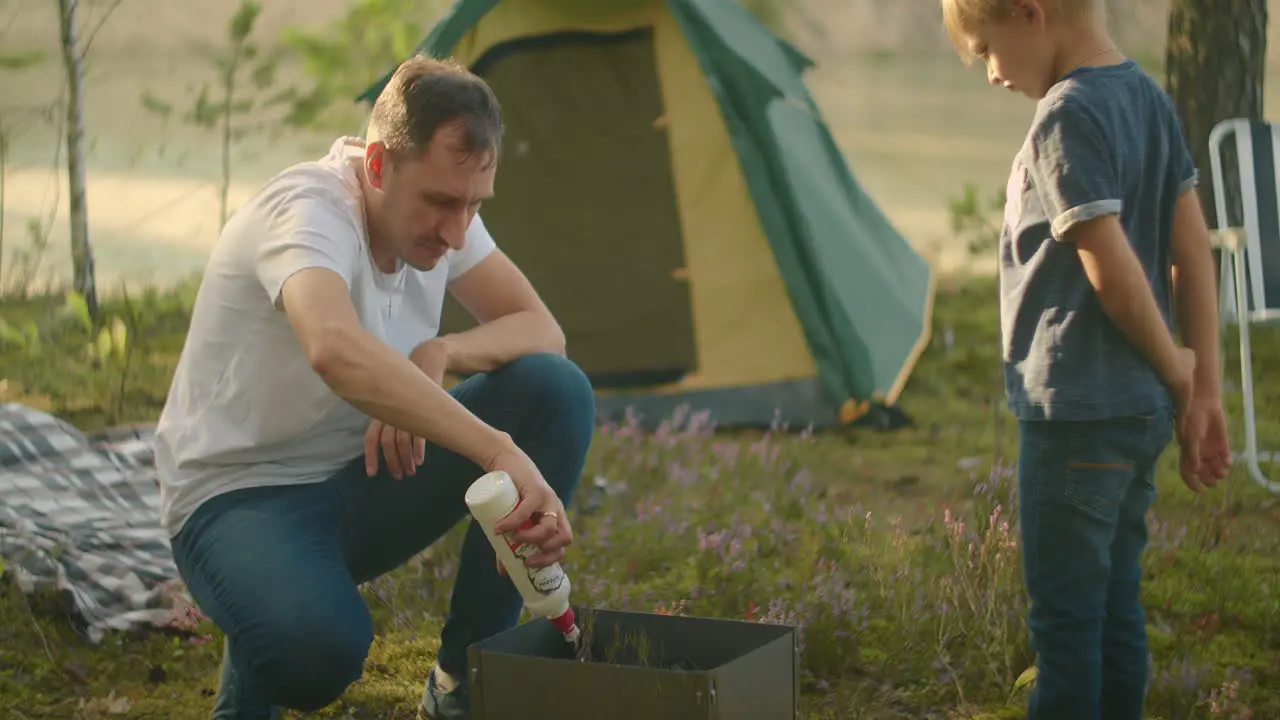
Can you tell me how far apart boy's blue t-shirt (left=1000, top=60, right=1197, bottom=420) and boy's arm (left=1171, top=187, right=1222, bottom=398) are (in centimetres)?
2

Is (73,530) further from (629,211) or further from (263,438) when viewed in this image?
(629,211)

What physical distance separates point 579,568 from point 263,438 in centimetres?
132

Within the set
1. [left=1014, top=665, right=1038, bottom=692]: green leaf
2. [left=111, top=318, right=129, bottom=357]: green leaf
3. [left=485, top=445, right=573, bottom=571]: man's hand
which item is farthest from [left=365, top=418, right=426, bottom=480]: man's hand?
[left=111, top=318, right=129, bottom=357]: green leaf

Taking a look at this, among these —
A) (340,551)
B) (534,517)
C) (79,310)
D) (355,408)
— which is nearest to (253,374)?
(355,408)

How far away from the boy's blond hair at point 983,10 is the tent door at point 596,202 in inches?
129

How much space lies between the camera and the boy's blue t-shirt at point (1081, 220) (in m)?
2.19

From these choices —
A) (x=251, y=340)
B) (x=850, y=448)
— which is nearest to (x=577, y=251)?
(x=850, y=448)

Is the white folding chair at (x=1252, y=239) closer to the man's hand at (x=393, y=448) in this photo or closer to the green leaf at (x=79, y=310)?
the man's hand at (x=393, y=448)

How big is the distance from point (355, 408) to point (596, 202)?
3.29 meters

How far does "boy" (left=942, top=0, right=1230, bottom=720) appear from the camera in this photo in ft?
7.20

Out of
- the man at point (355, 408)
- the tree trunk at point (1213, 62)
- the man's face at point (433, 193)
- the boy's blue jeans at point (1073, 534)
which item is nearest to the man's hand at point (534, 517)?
the man at point (355, 408)

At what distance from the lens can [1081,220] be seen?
85.3 inches

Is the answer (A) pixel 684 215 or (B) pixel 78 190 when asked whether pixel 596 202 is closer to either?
(A) pixel 684 215

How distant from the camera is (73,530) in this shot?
12.2 feet
